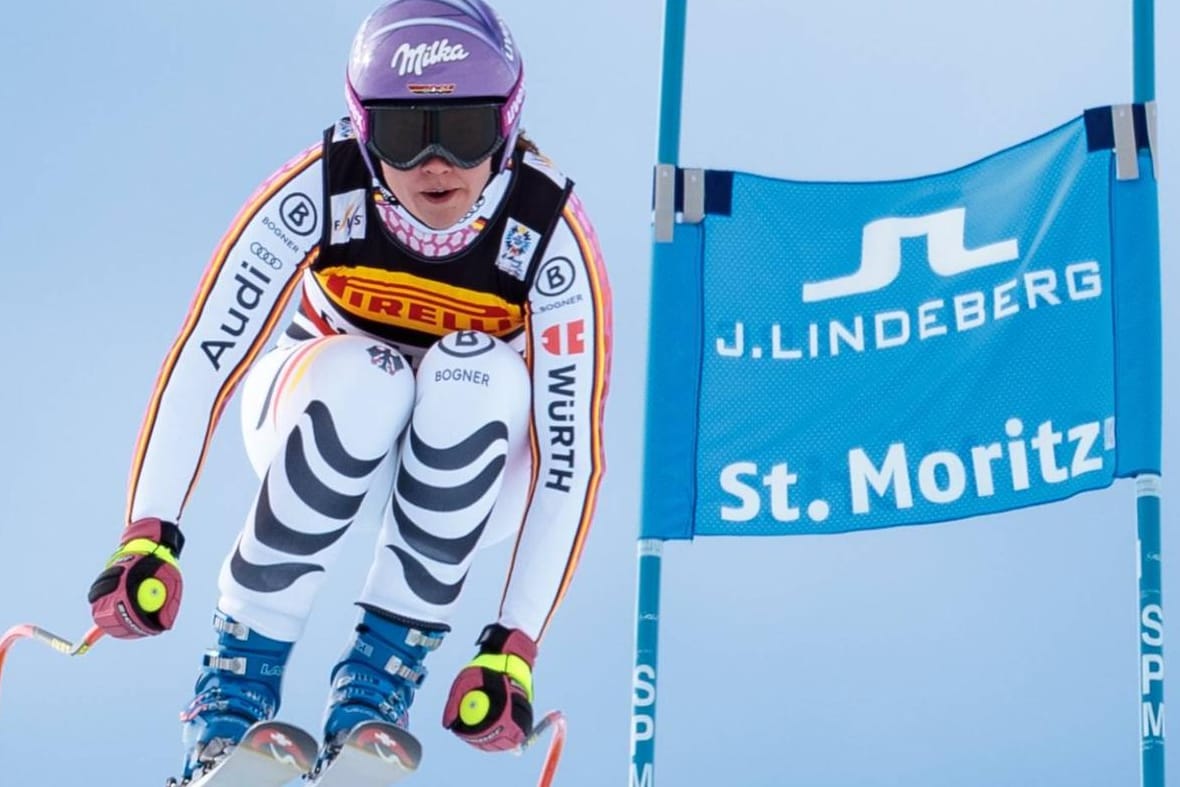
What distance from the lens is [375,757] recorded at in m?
7.31

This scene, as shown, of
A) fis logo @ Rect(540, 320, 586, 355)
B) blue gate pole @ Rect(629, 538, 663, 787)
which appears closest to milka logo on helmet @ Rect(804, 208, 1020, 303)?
blue gate pole @ Rect(629, 538, 663, 787)

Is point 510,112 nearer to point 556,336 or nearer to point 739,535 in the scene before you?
point 556,336

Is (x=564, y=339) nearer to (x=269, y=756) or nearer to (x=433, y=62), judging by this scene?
(x=433, y=62)

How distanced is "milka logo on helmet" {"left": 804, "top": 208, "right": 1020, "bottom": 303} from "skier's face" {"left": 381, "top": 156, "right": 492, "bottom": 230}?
394 cm

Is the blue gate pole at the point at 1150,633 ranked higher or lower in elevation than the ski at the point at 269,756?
higher

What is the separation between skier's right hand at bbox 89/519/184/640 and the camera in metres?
7.46

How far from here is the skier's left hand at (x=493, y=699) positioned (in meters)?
7.73

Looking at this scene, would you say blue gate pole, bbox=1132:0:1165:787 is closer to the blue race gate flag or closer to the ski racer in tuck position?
the blue race gate flag

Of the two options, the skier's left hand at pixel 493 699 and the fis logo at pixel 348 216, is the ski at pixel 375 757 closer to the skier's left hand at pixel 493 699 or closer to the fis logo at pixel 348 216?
the skier's left hand at pixel 493 699

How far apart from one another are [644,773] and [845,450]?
2.25m

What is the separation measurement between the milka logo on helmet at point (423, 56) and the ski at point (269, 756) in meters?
2.20

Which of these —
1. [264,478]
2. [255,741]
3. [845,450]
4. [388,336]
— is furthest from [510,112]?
[845,450]

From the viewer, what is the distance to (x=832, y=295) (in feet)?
38.3

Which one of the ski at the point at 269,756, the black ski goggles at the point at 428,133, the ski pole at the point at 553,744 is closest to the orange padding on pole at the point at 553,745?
the ski pole at the point at 553,744
